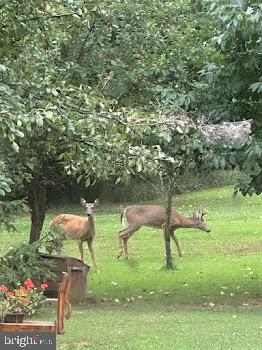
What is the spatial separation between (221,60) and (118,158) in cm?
486

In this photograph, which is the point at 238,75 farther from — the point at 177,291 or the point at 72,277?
the point at 177,291

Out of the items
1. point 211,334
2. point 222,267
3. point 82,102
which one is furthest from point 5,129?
point 222,267

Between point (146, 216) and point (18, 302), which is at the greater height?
point (18, 302)

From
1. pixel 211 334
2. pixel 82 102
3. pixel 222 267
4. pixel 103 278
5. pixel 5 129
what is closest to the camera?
pixel 5 129

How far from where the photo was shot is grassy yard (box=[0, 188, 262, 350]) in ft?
28.6

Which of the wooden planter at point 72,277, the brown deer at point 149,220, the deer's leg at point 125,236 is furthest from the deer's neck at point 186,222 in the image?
the wooden planter at point 72,277

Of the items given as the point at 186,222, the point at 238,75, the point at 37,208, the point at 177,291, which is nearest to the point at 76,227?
the point at 37,208

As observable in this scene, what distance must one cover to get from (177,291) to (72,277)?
7.11ft

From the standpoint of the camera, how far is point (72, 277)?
1206cm

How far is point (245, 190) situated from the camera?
1110 cm

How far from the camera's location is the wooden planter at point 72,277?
38.1ft

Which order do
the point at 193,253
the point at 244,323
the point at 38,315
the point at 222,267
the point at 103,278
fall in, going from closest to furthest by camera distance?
the point at 244,323
the point at 38,315
the point at 103,278
the point at 222,267
the point at 193,253

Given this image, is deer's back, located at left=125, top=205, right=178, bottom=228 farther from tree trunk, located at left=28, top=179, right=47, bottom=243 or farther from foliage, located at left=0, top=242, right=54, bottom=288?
foliage, located at left=0, top=242, right=54, bottom=288

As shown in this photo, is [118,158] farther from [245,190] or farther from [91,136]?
[245,190]
